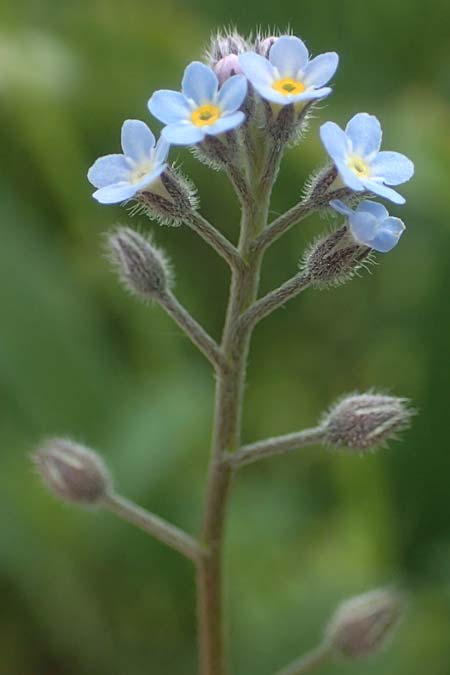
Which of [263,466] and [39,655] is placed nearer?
[39,655]

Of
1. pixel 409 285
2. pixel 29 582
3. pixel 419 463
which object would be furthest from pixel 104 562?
pixel 409 285

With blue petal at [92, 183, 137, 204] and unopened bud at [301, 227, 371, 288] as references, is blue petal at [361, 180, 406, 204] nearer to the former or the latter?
unopened bud at [301, 227, 371, 288]

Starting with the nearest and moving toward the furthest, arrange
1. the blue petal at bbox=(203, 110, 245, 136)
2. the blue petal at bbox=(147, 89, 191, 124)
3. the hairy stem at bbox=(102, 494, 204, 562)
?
the blue petal at bbox=(203, 110, 245, 136)
the blue petal at bbox=(147, 89, 191, 124)
the hairy stem at bbox=(102, 494, 204, 562)

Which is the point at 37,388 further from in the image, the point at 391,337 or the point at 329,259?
the point at 329,259

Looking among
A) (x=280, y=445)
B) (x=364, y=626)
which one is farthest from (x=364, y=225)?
(x=364, y=626)

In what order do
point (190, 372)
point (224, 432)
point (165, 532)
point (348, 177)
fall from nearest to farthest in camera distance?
point (348, 177)
point (224, 432)
point (165, 532)
point (190, 372)

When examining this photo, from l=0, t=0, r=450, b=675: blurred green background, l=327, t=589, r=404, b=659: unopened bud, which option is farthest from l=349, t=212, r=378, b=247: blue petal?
l=0, t=0, r=450, b=675: blurred green background

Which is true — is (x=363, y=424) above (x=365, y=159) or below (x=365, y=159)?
below

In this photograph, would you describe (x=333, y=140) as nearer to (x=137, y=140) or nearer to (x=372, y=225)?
(x=372, y=225)
